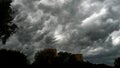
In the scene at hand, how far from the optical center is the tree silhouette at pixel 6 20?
55.2 metres

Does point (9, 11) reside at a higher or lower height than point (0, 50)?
higher

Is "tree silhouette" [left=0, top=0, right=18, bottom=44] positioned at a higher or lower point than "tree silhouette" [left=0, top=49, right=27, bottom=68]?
higher

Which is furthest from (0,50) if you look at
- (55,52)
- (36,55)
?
(55,52)

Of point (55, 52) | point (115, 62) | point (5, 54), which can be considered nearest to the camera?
point (5, 54)

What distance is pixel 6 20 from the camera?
56125 mm

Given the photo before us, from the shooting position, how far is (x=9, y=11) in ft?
187

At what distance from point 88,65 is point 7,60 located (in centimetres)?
2194

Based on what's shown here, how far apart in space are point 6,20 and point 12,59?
891 centimetres

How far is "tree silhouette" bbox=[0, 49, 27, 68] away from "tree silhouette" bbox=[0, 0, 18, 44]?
295 centimetres

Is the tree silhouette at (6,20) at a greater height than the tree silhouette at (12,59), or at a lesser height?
greater

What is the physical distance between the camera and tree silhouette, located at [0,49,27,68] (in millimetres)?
57453

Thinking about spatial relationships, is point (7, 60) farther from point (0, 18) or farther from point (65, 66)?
point (65, 66)

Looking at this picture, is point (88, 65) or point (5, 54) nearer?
point (5, 54)

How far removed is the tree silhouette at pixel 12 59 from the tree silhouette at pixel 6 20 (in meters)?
2.95
